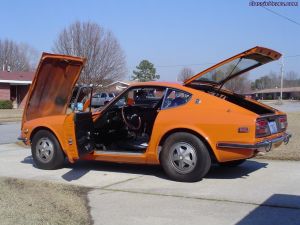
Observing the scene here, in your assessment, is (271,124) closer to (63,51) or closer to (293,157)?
(293,157)

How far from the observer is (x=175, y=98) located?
7.89 m

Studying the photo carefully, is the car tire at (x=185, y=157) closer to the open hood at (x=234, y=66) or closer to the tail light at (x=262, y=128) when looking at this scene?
the tail light at (x=262, y=128)

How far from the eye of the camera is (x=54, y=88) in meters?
9.43

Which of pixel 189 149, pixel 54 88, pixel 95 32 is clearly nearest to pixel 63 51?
pixel 95 32

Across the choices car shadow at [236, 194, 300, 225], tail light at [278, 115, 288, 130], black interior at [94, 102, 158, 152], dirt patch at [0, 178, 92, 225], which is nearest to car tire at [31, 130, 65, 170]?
black interior at [94, 102, 158, 152]

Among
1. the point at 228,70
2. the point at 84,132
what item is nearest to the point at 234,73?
the point at 228,70

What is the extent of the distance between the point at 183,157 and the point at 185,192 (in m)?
0.81

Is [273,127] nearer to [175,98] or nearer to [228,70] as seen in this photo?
[228,70]

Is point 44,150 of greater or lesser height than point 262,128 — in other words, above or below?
below

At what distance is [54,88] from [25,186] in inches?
107

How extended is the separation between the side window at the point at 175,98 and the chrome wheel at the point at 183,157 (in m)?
0.69

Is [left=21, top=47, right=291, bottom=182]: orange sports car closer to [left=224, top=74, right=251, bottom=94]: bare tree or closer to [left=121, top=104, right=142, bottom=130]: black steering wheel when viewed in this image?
[left=121, top=104, right=142, bottom=130]: black steering wheel

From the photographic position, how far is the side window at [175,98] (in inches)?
305

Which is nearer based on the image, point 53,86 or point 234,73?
point 234,73
